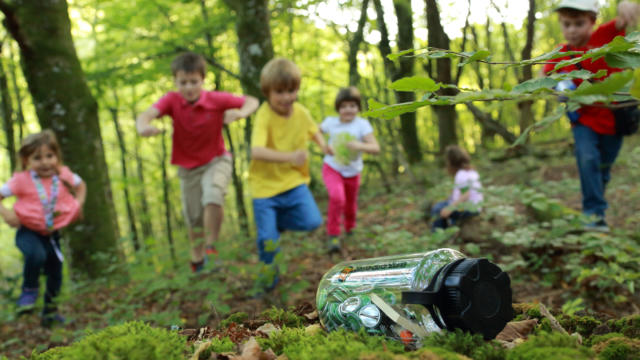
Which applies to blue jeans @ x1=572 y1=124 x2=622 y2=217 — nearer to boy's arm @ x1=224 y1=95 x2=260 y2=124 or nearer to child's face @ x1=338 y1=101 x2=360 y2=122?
child's face @ x1=338 y1=101 x2=360 y2=122

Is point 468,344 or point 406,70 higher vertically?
point 406,70

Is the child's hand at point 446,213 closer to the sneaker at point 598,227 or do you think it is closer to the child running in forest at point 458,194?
the child running in forest at point 458,194

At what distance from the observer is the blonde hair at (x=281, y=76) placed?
398cm

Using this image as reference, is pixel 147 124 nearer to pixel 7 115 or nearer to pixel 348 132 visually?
pixel 348 132

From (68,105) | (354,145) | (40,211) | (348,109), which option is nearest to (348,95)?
(348,109)

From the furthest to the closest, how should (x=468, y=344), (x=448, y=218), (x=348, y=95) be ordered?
(x=348, y=95)
(x=448, y=218)
(x=468, y=344)

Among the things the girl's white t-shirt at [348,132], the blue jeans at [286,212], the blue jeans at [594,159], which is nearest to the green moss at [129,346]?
the blue jeans at [286,212]

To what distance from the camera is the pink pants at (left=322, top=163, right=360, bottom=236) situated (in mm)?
5074

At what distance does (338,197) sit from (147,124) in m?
2.26

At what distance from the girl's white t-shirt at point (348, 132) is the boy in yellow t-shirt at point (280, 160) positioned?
0.92 meters

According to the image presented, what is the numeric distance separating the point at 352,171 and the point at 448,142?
6264mm

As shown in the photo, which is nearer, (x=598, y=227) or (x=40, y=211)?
(x=598, y=227)

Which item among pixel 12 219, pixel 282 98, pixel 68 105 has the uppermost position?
pixel 68 105

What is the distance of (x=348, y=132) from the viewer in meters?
5.50
